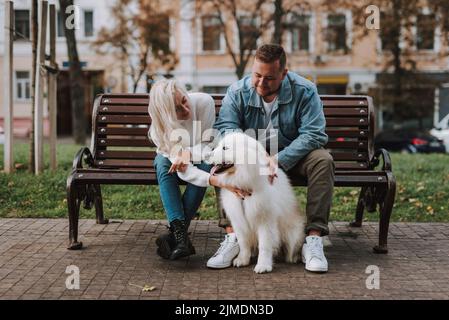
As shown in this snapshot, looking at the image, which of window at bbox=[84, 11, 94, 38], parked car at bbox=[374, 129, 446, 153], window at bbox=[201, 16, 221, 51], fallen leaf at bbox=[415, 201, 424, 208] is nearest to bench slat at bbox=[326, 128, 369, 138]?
fallen leaf at bbox=[415, 201, 424, 208]

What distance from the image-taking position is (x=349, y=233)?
5.69m

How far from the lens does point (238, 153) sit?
3.96 metres

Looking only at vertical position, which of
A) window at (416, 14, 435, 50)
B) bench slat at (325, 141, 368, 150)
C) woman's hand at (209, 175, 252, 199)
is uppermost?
window at (416, 14, 435, 50)

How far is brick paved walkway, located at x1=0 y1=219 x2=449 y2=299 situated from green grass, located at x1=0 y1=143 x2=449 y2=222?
0.54 meters

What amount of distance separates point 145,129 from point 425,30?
23889 mm

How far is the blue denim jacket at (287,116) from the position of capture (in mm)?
4559

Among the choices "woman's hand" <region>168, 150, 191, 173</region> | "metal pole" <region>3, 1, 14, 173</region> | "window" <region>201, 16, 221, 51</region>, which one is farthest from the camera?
"window" <region>201, 16, 221, 51</region>

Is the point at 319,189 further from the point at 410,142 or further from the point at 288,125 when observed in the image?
the point at 410,142

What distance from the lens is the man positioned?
4.41 meters

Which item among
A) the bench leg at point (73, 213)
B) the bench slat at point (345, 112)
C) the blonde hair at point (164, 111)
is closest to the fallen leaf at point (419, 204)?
the bench slat at point (345, 112)

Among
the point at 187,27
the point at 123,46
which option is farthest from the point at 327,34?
the point at 123,46

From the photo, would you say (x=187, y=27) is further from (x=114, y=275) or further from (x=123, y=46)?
(x=114, y=275)

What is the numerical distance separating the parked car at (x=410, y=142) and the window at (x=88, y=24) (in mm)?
19466
